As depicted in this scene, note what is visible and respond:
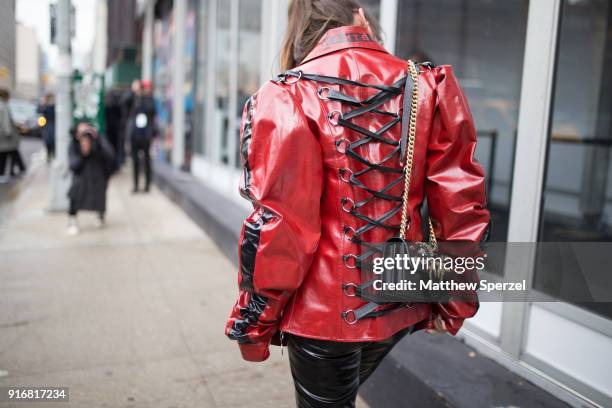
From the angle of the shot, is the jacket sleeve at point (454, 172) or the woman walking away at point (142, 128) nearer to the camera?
the jacket sleeve at point (454, 172)

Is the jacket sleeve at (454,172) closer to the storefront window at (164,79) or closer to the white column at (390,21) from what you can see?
the white column at (390,21)

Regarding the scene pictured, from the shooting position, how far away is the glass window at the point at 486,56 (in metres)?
8.49

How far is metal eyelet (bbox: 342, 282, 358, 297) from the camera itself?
5.29ft

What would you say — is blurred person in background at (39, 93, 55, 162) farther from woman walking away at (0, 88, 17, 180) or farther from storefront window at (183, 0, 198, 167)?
storefront window at (183, 0, 198, 167)

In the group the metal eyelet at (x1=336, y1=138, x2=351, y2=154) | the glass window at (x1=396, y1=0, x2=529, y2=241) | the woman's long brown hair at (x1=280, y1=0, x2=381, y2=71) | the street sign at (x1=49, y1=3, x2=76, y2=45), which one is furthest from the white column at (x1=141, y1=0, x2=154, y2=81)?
the metal eyelet at (x1=336, y1=138, x2=351, y2=154)

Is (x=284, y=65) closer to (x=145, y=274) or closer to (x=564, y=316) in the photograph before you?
(x=564, y=316)

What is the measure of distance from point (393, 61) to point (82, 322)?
129 inches

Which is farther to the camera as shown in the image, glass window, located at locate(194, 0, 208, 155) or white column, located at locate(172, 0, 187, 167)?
white column, located at locate(172, 0, 187, 167)

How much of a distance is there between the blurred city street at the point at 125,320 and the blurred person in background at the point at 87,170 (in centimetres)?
37

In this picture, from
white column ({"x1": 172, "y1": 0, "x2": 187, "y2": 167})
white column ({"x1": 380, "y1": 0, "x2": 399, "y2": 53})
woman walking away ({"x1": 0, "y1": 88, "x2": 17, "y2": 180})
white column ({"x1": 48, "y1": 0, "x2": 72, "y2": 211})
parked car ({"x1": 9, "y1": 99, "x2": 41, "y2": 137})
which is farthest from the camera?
parked car ({"x1": 9, "y1": 99, "x2": 41, "y2": 137})

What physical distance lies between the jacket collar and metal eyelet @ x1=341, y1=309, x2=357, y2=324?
30.5 inches

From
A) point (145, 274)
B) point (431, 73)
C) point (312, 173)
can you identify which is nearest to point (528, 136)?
point (431, 73)

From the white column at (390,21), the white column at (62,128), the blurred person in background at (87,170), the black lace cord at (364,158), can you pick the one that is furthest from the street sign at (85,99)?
the black lace cord at (364,158)

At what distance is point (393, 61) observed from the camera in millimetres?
1758
